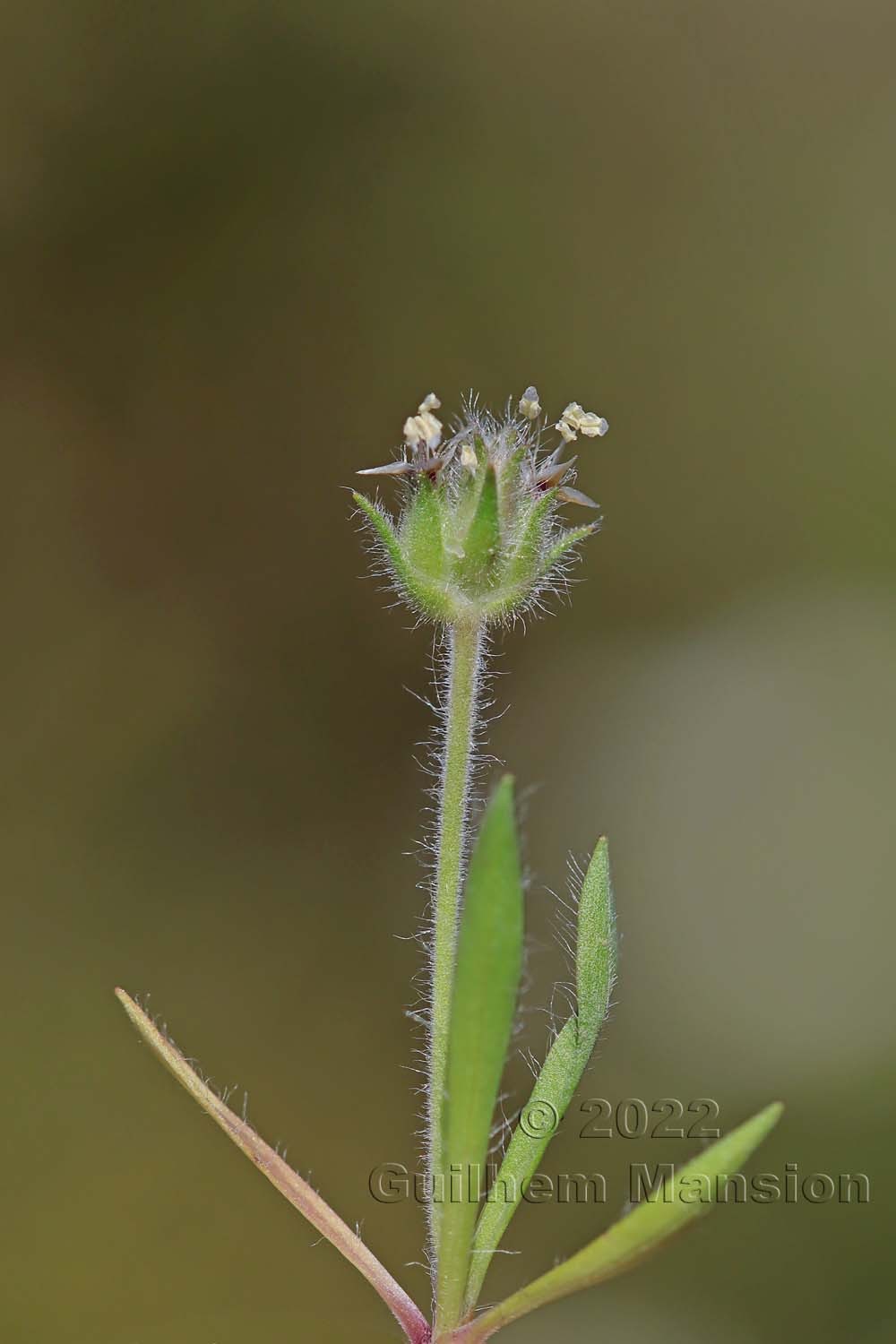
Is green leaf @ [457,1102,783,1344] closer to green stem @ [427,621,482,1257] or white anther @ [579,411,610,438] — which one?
green stem @ [427,621,482,1257]

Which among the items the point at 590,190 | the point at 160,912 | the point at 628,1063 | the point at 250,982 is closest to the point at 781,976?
the point at 628,1063

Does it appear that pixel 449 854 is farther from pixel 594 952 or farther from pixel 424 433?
pixel 424 433

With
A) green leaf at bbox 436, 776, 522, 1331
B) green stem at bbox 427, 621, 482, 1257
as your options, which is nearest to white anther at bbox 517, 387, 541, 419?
green stem at bbox 427, 621, 482, 1257

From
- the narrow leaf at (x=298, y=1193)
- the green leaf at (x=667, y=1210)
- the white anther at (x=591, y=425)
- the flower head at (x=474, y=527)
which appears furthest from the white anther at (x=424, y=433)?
the green leaf at (x=667, y=1210)

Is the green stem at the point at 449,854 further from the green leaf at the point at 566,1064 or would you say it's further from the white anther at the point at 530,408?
the white anther at the point at 530,408

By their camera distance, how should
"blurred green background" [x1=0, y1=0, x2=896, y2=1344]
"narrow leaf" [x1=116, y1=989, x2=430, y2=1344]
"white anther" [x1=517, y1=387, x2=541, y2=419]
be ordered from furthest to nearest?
"blurred green background" [x1=0, y1=0, x2=896, y2=1344]
"white anther" [x1=517, y1=387, x2=541, y2=419]
"narrow leaf" [x1=116, y1=989, x2=430, y2=1344]

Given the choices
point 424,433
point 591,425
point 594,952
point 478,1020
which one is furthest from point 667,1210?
point 591,425

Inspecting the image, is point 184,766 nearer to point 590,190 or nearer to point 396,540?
point 590,190
